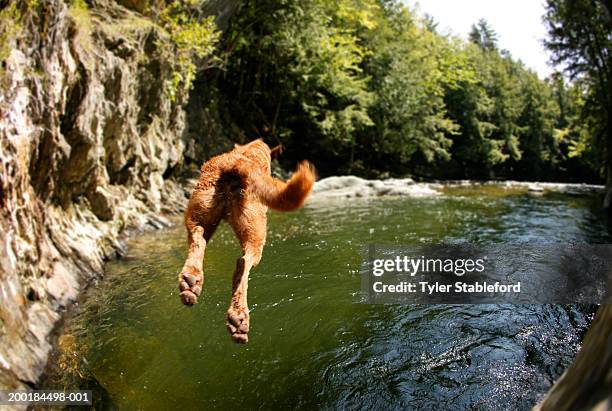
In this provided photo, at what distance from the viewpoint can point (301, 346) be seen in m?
4.34

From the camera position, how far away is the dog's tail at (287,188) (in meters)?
3.15

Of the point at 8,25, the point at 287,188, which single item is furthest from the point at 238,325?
the point at 8,25

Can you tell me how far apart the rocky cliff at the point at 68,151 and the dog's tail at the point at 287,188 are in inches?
95.2

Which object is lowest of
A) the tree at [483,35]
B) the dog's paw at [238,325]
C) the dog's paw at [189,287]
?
the dog's paw at [238,325]

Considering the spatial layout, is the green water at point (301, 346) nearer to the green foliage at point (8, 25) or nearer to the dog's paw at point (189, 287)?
the dog's paw at point (189, 287)

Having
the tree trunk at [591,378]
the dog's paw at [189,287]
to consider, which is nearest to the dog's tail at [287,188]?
the dog's paw at [189,287]

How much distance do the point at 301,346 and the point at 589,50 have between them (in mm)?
17751

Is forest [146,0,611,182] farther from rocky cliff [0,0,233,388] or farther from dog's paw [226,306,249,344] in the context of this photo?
dog's paw [226,306,249,344]

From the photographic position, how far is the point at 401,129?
2659cm

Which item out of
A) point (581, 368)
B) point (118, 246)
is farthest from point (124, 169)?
point (581, 368)

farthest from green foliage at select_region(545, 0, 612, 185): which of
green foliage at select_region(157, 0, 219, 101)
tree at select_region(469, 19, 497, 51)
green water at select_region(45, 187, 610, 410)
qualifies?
tree at select_region(469, 19, 497, 51)

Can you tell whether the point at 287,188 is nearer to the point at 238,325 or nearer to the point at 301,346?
the point at 238,325

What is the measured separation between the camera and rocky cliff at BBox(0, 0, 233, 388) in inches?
170

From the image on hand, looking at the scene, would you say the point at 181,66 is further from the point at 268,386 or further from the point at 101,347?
the point at 268,386
